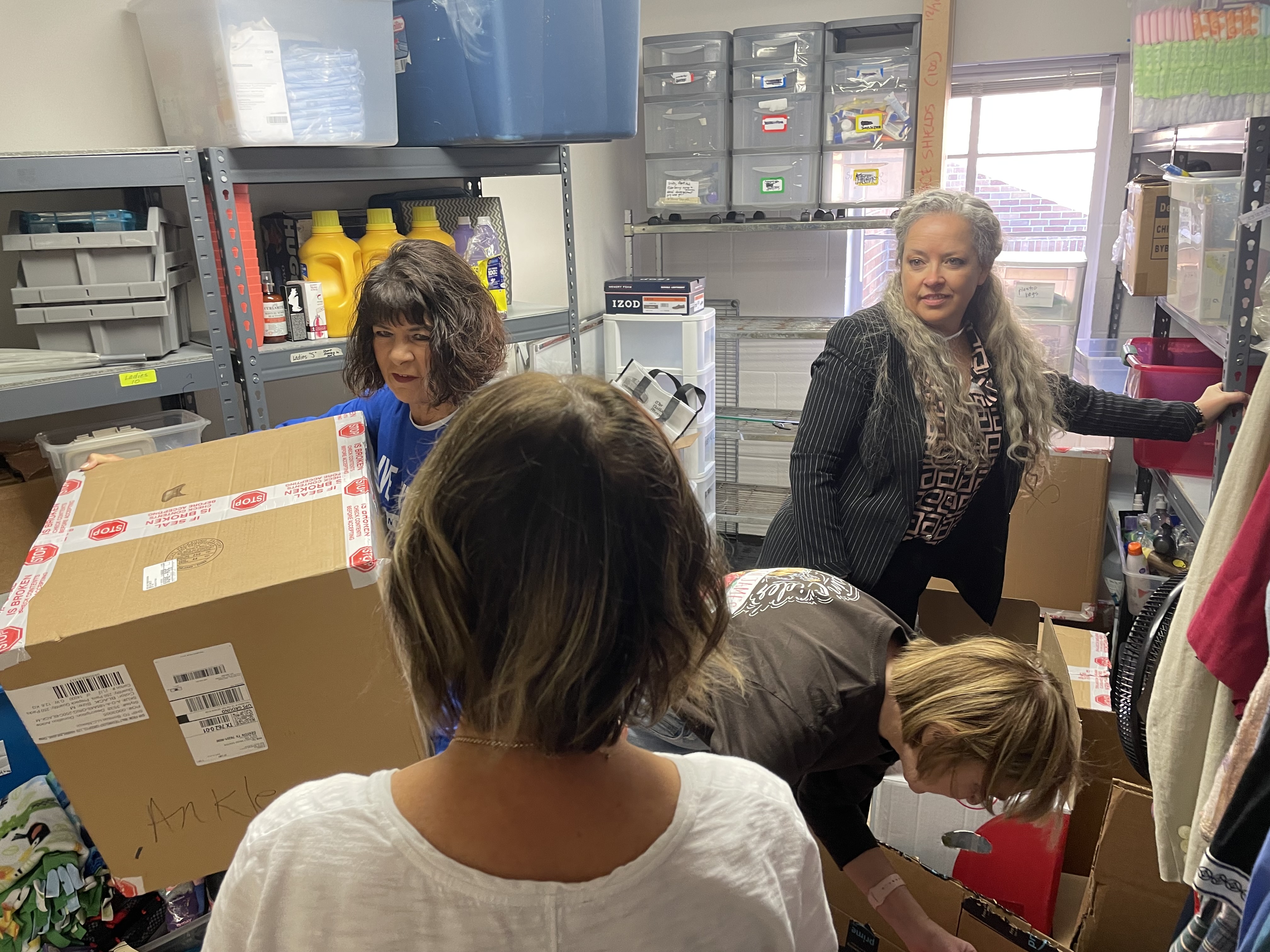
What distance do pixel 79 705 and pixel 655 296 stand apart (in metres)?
2.43

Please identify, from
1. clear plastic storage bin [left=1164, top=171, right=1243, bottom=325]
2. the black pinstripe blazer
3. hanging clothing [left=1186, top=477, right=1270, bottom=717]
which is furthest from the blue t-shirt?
clear plastic storage bin [left=1164, top=171, right=1243, bottom=325]

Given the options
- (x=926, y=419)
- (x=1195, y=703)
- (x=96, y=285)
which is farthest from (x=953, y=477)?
(x=96, y=285)

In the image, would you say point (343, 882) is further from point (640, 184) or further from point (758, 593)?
point (640, 184)

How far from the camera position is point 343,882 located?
1.65 feet

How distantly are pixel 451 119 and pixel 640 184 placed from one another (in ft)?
6.33

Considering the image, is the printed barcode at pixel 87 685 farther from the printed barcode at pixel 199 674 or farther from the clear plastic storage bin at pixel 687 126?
the clear plastic storage bin at pixel 687 126

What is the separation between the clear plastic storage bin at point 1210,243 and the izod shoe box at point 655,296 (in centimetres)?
160

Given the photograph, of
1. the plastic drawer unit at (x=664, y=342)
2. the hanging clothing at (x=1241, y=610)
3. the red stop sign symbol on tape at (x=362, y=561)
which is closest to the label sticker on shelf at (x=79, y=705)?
the red stop sign symbol on tape at (x=362, y=561)

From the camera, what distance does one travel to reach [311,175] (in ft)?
5.55

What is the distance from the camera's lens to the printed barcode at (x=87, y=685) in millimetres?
959

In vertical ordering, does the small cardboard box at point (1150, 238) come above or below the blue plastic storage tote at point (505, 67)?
below

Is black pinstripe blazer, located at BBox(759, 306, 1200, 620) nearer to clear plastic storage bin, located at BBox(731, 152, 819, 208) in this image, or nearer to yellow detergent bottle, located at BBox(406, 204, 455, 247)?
yellow detergent bottle, located at BBox(406, 204, 455, 247)

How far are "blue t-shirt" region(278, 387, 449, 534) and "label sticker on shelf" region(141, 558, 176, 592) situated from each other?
0.45 metres

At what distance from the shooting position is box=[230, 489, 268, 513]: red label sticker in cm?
111
